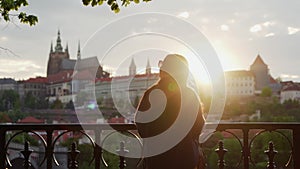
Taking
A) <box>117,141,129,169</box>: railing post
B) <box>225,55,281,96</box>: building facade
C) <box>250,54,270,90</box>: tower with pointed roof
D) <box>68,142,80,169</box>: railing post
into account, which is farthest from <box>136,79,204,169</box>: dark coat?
<box>250,54,270,90</box>: tower with pointed roof

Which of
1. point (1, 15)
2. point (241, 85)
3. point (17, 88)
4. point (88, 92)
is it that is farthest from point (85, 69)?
point (1, 15)

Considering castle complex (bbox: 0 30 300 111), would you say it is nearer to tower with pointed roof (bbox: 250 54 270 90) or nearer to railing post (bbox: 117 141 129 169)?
tower with pointed roof (bbox: 250 54 270 90)

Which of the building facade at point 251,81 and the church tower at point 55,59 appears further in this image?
the church tower at point 55,59

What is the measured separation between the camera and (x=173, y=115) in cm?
293

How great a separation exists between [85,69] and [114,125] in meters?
83.7

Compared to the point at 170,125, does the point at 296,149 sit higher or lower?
lower

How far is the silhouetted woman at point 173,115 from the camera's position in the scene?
292 cm

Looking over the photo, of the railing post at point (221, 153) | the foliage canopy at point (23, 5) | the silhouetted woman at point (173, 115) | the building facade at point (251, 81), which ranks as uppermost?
the building facade at point (251, 81)

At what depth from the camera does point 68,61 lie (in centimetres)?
10831

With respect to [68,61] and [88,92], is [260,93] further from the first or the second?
[68,61]

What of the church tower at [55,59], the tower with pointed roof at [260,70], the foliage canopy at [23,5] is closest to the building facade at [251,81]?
the tower with pointed roof at [260,70]

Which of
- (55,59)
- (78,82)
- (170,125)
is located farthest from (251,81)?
(170,125)

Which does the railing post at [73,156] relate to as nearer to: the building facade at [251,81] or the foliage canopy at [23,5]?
the foliage canopy at [23,5]

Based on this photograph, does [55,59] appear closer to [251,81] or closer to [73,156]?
[251,81]
